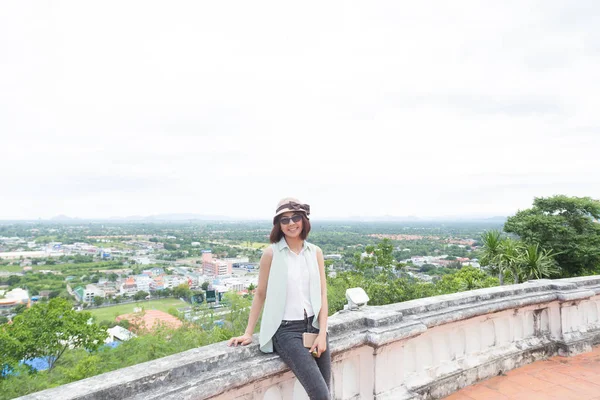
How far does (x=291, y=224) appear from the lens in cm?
207

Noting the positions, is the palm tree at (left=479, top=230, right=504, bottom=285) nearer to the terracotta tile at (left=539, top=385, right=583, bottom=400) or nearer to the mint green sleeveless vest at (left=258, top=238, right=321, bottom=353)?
the terracotta tile at (left=539, top=385, right=583, bottom=400)

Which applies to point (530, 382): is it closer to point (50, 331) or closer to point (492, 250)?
point (50, 331)

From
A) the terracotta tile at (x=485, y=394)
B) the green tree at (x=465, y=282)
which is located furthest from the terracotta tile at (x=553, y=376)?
the green tree at (x=465, y=282)

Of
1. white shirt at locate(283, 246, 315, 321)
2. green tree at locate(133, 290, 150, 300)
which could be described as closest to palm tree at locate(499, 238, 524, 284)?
white shirt at locate(283, 246, 315, 321)

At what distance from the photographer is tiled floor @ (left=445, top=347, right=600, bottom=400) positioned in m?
2.88

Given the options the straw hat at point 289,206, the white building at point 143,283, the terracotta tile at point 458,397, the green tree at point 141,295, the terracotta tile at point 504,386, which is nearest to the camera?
the straw hat at point 289,206

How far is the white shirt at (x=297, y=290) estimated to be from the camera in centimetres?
204

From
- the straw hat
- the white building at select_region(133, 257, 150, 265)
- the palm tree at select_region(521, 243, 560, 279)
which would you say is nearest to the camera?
the straw hat

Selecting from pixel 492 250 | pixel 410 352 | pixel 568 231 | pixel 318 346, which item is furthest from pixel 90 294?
pixel 318 346

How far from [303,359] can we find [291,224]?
70cm

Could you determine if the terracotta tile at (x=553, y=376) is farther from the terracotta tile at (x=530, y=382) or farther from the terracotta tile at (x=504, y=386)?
the terracotta tile at (x=504, y=386)

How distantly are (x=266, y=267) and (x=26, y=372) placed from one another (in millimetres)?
9090

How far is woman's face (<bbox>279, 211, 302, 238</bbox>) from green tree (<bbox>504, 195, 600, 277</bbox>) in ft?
50.8

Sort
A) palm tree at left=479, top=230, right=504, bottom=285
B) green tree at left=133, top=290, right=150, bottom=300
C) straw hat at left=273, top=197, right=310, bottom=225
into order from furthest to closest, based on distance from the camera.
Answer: green tree at left=133, top=290, right=150, bottom=300
palm tree at left=479, top=230, right=504, bottom=285
straw hat at left=273, top=197, right=310, bottom=225
